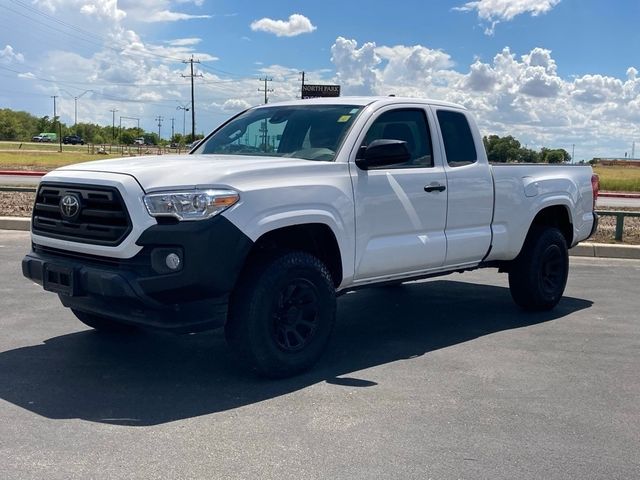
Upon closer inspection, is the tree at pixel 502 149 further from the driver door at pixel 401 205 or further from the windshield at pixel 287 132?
the windshield at pixel 287 132

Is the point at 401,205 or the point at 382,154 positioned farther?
the point at 401,205

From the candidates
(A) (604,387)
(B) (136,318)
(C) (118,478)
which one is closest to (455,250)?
(A) (604,387)

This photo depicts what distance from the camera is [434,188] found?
603 cm

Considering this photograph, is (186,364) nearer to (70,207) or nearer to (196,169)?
(70,207)

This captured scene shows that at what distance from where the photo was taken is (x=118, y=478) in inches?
136

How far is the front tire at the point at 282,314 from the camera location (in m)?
4.77

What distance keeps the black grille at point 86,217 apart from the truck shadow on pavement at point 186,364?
1.00 meters

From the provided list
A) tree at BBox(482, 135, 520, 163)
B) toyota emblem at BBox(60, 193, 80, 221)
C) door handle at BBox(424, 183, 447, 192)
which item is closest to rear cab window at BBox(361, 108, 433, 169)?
door handle at BBox(424, 183, 447, 192)

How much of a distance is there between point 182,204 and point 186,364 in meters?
1.48

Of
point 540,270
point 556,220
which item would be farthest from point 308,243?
point 556,220

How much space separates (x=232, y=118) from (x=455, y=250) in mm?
2416

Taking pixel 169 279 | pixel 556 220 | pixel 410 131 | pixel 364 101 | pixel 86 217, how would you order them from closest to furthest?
pixel 169 279 < pixel 86 217 < pixel 364 101 < pixel 410 131 < pixel 556 220

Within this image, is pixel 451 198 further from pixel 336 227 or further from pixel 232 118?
pixel 232 118

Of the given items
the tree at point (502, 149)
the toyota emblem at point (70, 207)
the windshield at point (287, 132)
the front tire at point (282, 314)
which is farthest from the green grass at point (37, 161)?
the front tire at point (282, 314)
